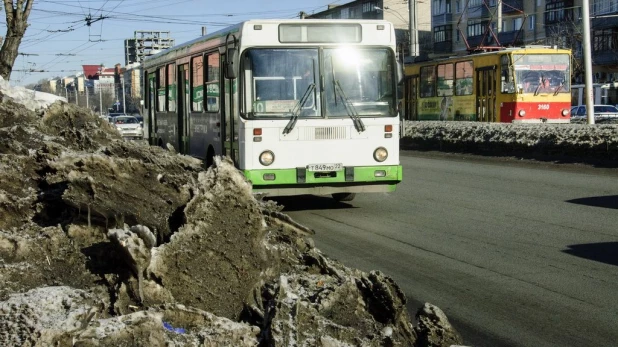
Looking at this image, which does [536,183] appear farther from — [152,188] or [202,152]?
[152,188]

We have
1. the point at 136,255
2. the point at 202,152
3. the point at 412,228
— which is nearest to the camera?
the point at 136,255

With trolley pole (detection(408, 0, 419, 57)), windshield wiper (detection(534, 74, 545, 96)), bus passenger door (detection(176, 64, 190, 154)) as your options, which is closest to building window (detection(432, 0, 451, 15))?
trolley pole (detection(408, 0, 419, 57))

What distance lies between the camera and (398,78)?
1312 centimetres

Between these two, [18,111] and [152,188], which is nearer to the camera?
[152,188]

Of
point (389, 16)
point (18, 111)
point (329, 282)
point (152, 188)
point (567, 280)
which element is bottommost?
point (567, 280)

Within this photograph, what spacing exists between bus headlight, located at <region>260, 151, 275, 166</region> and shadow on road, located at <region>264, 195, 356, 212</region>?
58.7 inches

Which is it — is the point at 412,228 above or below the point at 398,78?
below

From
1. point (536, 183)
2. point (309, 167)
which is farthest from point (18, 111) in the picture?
point (536, 183)

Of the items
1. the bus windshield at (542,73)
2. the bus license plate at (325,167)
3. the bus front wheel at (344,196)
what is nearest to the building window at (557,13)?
the bus windshield at (542,73)

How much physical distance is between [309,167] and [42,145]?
226 inches

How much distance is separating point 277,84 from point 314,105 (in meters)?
0.65

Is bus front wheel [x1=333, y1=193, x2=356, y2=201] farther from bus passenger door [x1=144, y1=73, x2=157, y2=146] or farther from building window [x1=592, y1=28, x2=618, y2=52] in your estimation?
building window [x1=592, y1=28, x2=618, y2=52]

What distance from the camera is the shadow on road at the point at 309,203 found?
14.4 m

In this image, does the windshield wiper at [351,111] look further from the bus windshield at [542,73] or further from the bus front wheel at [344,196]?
the bus windshield at [542,73]
